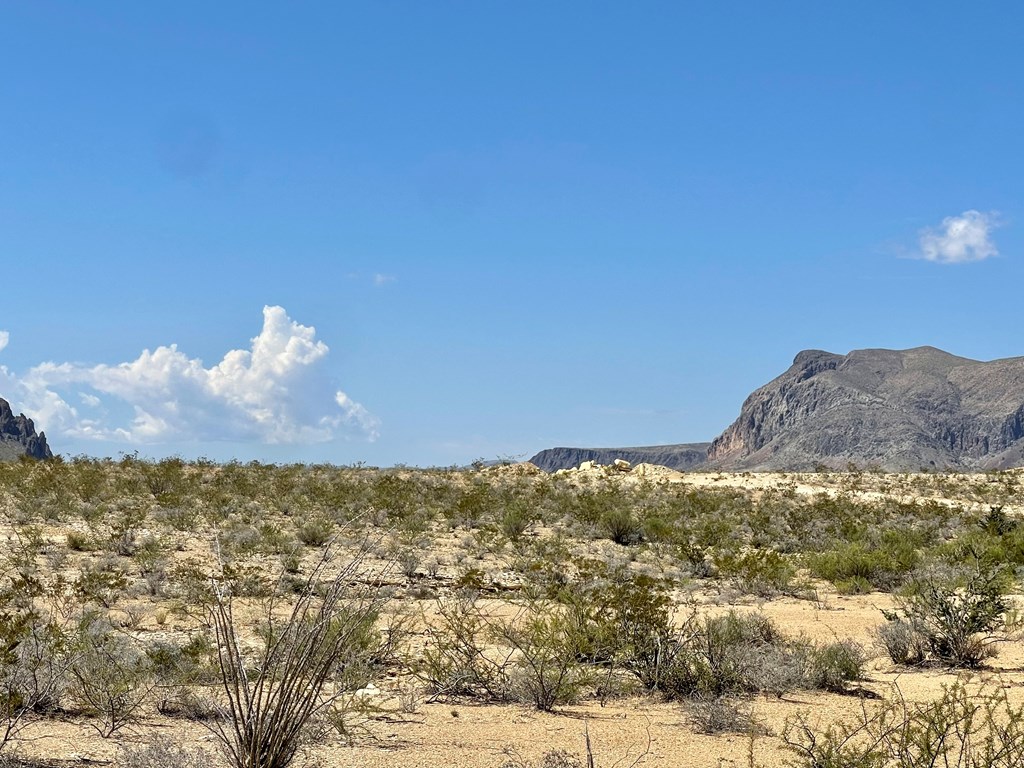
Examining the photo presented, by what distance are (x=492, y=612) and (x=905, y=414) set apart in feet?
411

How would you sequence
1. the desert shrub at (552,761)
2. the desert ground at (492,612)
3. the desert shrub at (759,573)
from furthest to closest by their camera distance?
1. the desert shrub at (759,573)
2. the desert ground at (492,612)
3. the desert shrub at (552,761)

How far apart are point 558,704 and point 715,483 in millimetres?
32089

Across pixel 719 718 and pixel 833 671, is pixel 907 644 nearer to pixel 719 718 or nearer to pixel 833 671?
pixel 833 671

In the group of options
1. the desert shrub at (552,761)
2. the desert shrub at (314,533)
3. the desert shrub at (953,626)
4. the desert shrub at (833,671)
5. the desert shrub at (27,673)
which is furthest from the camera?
the desert shrub at (314,533)

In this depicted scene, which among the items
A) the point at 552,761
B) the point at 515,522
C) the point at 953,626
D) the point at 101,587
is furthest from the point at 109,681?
the point at 515,522

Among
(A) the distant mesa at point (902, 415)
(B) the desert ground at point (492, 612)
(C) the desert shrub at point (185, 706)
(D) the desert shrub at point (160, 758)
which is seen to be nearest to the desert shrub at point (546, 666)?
(B) the desert ground at point (492, 612)

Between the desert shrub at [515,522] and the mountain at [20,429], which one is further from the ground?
the mountain at [20,429]

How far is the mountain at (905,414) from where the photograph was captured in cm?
11823

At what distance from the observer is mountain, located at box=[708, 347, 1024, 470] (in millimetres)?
118231

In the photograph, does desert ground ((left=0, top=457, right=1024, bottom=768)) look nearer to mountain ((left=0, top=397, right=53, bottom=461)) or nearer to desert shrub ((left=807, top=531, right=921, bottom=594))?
desert shrub ((left=807, top=531, right=921, bottom=594))

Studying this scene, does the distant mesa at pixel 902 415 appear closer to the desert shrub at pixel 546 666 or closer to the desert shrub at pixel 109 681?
the desert shrub at pixel 546 666

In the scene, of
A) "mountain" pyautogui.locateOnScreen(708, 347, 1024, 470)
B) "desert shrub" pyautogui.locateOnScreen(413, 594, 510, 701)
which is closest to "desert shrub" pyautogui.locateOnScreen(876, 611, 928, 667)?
"desert shrub" pyautogui.locateOnScreen(413, 594, 510, 701)

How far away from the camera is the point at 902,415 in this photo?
413ft

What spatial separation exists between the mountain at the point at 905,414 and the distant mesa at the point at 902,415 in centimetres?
14
